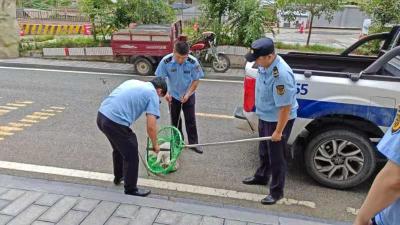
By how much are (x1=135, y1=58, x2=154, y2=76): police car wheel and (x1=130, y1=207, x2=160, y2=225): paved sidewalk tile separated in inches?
272

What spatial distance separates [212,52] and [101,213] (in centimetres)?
750

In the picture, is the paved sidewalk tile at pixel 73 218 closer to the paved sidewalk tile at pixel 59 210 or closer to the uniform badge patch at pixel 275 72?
the paved sidewalk tile at pixel 59 210

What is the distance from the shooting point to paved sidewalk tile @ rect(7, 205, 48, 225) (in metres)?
2.78

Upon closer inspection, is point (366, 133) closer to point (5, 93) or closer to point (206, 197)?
point (206, 197)

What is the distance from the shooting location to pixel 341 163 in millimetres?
3707

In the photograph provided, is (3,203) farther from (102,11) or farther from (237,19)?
(102,11)

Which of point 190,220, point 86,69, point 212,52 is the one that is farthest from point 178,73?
point 86,69

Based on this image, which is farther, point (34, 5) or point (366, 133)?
point (34, 5)

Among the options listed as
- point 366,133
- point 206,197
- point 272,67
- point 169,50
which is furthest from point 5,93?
point 366,133

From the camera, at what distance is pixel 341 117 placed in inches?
143

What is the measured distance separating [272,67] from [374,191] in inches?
72.4

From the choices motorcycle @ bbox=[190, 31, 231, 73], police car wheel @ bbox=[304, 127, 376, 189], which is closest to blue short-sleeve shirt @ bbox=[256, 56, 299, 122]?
police car wheel @ bbox=[304, 127, 376, 189]

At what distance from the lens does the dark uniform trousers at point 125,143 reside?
10.6 ft

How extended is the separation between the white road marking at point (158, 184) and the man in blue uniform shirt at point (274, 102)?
7.9 inches
